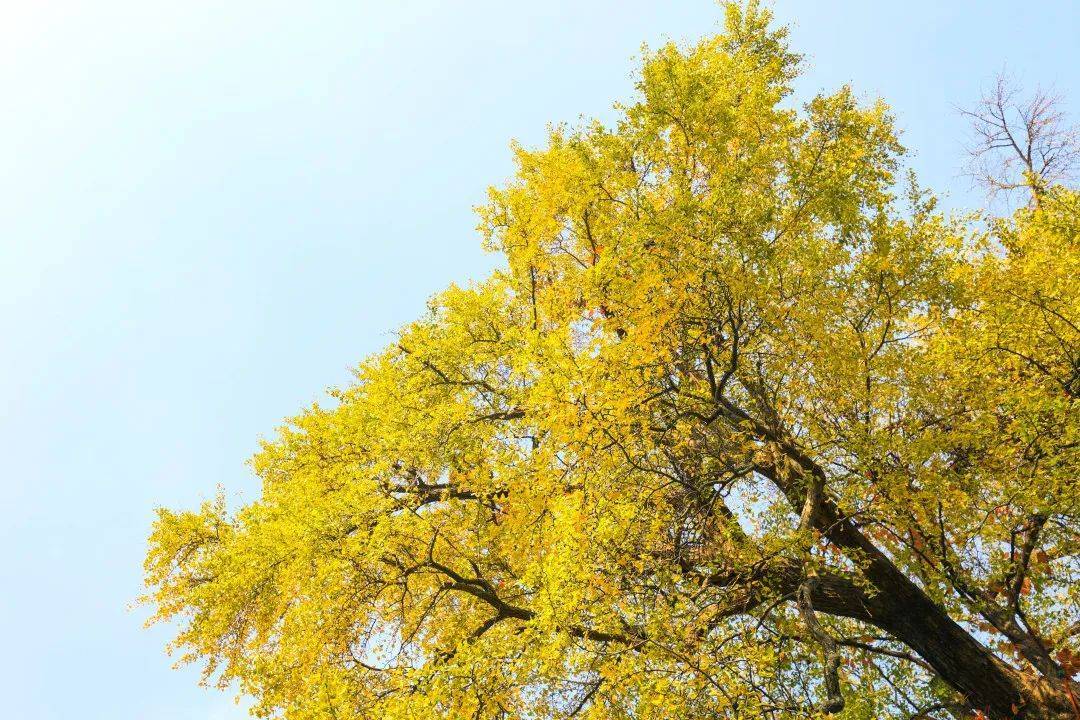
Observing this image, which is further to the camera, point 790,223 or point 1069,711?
point 790,223

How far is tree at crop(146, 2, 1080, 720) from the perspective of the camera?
6035mm

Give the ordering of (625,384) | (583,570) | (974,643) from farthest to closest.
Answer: (974,643) < (625,384) < (583,570)

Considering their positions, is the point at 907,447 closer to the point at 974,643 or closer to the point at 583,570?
Result: the point at 974,643

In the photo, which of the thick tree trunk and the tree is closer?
the tree

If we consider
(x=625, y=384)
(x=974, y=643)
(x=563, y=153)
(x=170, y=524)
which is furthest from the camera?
(x=170, y=524)

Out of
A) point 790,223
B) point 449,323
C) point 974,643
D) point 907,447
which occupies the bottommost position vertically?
point 974,643

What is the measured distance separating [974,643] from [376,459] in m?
7.87

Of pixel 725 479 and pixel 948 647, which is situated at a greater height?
pixel 725 479

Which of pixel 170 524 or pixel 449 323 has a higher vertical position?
pixel 449 323

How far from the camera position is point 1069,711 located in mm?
6762

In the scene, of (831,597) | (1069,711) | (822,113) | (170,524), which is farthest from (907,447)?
(170,524)

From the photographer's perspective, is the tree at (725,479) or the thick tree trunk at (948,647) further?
the thick tree trunk at (948,647)

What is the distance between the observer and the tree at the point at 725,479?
6035 mm

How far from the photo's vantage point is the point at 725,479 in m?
7.86
